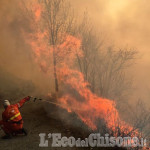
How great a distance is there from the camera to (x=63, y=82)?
46.9 feet

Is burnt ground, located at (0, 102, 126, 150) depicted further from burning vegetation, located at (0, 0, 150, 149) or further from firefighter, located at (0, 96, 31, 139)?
burning vegetation, located at (0, 0, 150, 149)

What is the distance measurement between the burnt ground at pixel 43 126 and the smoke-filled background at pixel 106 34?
23.8 feet

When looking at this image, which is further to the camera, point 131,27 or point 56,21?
point 131,27

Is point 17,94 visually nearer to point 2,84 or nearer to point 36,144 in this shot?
point 2,84

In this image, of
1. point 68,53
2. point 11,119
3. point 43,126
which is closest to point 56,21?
point 68,53

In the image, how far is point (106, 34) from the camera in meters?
18.0

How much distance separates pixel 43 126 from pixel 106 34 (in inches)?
522

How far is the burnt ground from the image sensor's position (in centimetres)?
635

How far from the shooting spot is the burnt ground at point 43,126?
635 centimetres

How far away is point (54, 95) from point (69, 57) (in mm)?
3568

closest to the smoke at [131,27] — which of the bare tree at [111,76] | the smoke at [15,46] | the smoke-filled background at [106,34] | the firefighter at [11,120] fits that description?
the smoke-filled background at [106,34]

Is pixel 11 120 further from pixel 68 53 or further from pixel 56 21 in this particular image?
pixel 56 21

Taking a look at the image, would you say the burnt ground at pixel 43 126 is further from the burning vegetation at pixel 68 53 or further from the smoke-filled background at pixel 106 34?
the smoke-filled background at pixel 106 34

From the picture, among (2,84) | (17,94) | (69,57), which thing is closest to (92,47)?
(69,57)
